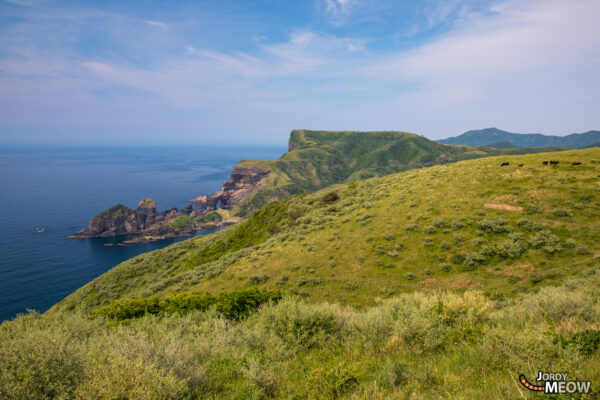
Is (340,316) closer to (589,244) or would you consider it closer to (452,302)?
(452,302)

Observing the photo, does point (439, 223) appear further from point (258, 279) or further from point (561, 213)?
point (258, 279)

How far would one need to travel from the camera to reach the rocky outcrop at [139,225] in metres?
124

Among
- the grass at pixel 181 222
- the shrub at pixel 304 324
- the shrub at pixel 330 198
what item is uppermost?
the shrub at pixel 330 198

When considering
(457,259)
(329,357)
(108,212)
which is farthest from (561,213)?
(108,212)

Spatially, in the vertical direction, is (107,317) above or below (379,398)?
below

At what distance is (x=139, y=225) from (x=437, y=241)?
150469 millimetres

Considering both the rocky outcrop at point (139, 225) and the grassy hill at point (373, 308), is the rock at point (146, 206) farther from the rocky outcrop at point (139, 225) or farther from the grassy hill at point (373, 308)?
the grassy hill at point (373, 308)

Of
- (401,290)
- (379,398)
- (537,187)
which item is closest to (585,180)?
(537,187)

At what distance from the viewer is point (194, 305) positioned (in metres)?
17.0

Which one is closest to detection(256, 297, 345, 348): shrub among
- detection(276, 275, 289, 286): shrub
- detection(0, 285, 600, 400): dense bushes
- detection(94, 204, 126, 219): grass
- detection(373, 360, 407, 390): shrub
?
detection(0, 285, 600, 400): dense bushes

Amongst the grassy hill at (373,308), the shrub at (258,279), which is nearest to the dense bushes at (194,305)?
the grassy hill at (373,308)

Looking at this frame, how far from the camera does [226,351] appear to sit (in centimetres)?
867

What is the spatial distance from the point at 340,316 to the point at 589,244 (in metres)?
23.6

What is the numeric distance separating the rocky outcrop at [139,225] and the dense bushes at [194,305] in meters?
125
